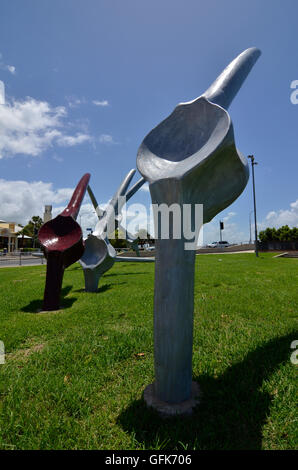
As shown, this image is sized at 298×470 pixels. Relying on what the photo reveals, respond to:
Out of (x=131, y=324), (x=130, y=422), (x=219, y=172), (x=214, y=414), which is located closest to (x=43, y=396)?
(x=130, y=422)

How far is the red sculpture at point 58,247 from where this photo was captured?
20.9ft

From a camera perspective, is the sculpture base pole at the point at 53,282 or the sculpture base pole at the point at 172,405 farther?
the sculpture base pole at the point at 53,282

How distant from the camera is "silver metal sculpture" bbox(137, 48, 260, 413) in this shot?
2229 mm

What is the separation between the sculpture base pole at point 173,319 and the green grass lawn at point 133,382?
0.26 meters

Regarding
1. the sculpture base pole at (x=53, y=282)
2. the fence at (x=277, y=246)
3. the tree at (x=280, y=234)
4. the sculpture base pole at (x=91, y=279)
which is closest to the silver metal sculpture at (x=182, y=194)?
the sculpture base pole at (x=53, y=282)

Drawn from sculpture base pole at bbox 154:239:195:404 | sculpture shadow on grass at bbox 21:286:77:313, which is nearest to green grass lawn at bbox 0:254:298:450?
sculpture base pole at bbox 154:239:195:404

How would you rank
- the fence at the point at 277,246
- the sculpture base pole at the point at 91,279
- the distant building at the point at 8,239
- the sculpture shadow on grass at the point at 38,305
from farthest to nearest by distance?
1. the distant building at the point at 8,239
2. the fence at the point at 277,246
3. the sculpture base pole at the point at 91,279
4. the sculpture shadow on grass at the point at 38,305

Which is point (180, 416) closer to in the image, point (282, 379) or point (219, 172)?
point (282, 379)

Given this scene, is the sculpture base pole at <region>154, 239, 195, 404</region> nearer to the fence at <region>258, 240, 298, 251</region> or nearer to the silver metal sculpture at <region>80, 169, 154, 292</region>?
the silver metal sculpture at <region>80, 169, 154, 292</region>

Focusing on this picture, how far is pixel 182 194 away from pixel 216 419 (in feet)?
6.27

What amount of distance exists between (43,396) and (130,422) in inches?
38.2

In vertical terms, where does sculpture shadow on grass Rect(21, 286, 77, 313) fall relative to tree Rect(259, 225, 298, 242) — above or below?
below

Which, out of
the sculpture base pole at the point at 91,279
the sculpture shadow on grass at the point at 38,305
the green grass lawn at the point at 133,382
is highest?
the sculpture base pole at the point at 91,279

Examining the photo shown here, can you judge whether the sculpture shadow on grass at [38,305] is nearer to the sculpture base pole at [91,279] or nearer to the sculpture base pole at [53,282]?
the sculpture base pole at [53,282]
